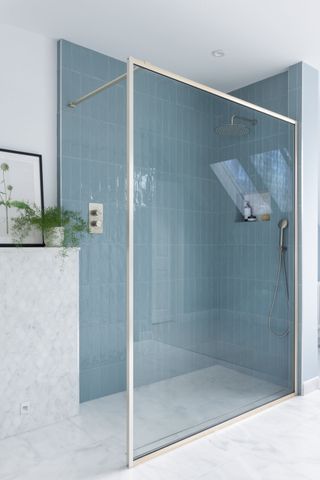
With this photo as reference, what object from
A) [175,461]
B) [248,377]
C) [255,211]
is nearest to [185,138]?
[255,211]

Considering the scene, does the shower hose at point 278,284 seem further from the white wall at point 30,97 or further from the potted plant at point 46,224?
the white wall at point 30,97

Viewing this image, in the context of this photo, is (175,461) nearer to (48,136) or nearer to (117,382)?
(117,382)

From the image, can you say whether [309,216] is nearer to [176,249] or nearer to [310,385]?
[310,385]

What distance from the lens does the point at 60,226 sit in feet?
8.76

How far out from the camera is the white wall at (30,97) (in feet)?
8.66

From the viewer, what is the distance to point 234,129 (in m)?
2.73

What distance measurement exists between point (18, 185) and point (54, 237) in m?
0.41

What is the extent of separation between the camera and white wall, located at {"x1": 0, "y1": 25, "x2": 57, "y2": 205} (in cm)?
264

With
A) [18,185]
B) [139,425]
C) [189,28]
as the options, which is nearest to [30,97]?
[18,185]

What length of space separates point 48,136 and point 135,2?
1011 millimetres

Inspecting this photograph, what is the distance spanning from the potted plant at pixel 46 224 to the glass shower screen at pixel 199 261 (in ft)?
2.14

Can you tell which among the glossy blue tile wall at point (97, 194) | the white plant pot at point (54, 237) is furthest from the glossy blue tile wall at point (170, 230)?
the white plant pot at point (54, 237)

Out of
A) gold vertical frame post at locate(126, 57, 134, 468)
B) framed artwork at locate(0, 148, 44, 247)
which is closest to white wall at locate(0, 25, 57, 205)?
framed artwork at locate(0, 148, 44, 247)

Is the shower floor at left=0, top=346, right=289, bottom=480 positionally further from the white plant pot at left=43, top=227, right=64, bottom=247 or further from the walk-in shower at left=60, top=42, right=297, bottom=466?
the white plant pot at left=43, top=227, right=64, bottom=247
